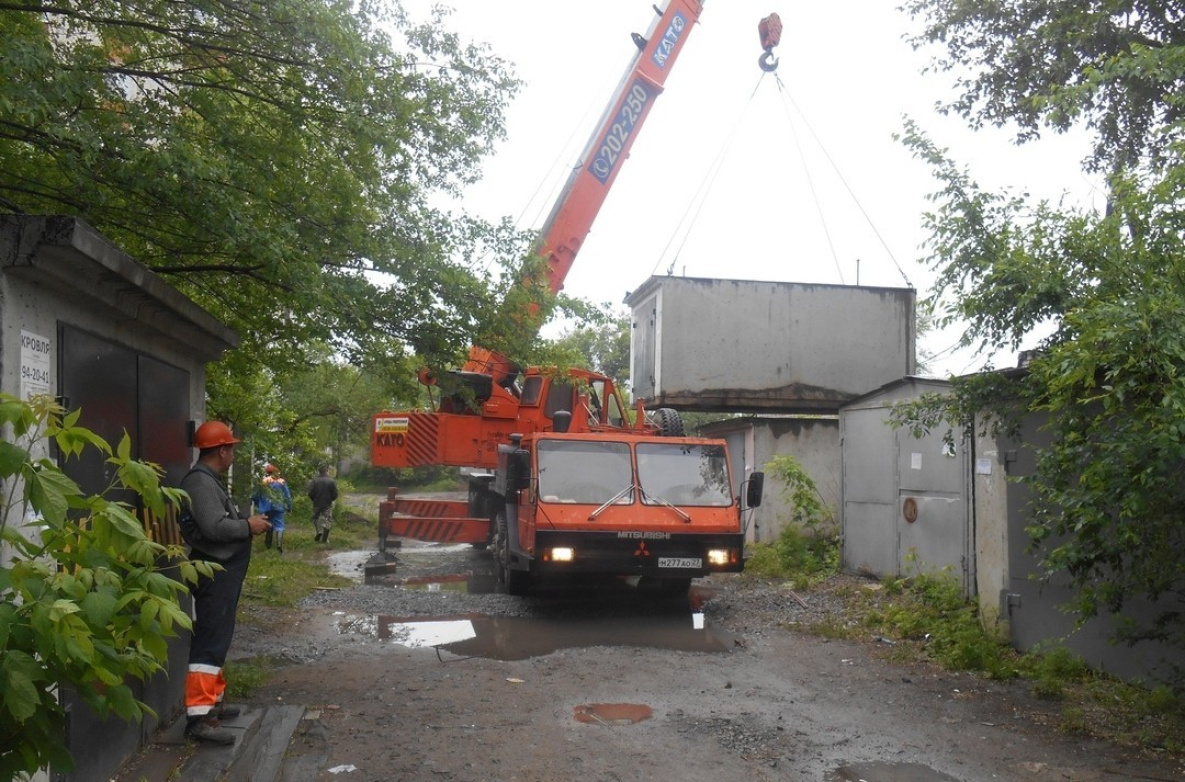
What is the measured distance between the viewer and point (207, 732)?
5.42m

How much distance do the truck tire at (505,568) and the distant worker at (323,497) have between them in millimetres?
6331

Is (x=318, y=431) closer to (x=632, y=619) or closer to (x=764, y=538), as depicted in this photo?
(x=764, y=538)

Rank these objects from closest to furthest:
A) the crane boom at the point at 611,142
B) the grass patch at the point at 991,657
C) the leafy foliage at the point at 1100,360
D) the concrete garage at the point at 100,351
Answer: the concrete garage at the point at 100,351
the leafy foliage at the point at 1100,360
the grass patch at the point at 991,657
the crane boom at the point at 611,142

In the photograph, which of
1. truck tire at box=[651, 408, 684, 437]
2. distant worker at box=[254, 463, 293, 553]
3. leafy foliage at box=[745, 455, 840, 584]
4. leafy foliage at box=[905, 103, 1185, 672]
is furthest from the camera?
leafy foliage at box=[745, 455, 840, 584]

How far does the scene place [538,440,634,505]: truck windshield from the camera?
10820 mm

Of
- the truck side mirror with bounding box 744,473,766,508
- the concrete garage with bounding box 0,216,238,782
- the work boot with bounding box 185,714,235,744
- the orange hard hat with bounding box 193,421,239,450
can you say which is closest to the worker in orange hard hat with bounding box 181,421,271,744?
the work boot with bounding box 185,714,235,744

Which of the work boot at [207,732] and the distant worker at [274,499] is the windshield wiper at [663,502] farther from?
the work boot at [207,732]

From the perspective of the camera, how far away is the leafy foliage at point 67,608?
2.33 metres

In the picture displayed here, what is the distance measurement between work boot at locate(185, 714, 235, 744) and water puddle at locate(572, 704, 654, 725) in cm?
227

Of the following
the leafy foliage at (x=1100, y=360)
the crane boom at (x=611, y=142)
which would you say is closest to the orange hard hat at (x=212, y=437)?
the leafy foliage at (x=1100, y=360)

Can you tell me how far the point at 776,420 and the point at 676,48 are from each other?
6.25m

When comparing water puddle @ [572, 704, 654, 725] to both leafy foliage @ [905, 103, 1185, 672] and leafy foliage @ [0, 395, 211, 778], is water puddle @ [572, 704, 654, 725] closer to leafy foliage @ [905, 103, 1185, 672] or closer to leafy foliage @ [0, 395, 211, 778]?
leafy foliage @ [905, 103, 1185, 672]

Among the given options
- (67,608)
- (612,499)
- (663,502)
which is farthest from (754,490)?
(67,608)

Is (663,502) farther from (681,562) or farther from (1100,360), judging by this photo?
(1100,360)
